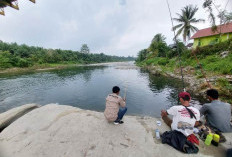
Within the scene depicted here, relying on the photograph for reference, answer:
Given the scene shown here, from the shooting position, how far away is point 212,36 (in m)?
29.7

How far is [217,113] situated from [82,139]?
467 centimetres

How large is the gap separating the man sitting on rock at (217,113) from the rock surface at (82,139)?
0.75 metres

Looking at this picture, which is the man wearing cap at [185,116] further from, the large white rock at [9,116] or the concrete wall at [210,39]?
the concrete wall at [210,39]

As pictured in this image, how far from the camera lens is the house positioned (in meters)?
26.5

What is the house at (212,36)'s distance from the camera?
1043 inches

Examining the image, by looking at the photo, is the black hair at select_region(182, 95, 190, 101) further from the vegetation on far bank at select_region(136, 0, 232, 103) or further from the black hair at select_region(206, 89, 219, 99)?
the vegetation on far bank at select_region(136, 0, 232, 103)

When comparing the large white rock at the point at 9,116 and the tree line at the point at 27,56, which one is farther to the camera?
the tree line at the point at 27,56

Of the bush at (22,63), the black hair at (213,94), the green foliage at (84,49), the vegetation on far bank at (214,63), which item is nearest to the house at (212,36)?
the vegetation on far bank at (214,63)

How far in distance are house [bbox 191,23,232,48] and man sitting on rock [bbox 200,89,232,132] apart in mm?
29727

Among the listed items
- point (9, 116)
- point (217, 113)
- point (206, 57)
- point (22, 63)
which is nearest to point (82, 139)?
point (217, 113)

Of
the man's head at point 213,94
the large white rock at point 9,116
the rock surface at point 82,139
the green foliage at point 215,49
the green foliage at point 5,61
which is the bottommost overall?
the large white rock at point 9,116

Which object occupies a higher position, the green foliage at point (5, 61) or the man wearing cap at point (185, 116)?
the green foliage at point (5, 61)

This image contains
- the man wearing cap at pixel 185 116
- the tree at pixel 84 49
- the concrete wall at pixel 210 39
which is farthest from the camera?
the tree at pixel 84 49

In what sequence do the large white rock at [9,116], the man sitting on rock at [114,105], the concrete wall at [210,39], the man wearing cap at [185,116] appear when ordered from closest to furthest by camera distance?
the man wearing cap at [185,116] < the man sitting on rock at [114,105] < the large white rock at [9,116] < the concrete wall at [210,39]
